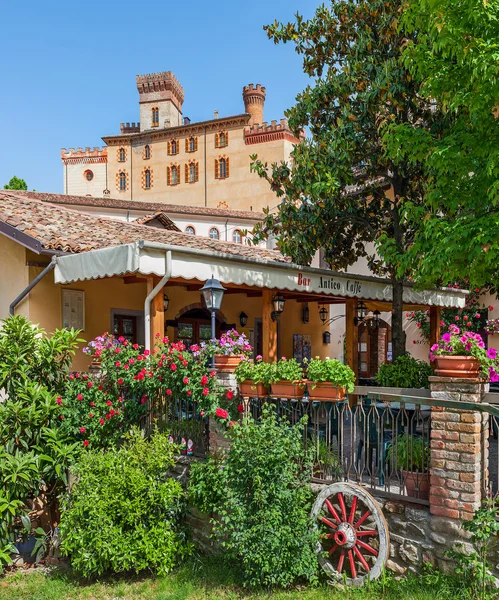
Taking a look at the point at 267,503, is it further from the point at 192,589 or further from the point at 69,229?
the point at 69,229

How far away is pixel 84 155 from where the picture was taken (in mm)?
57438

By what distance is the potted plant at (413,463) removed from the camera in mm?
5133

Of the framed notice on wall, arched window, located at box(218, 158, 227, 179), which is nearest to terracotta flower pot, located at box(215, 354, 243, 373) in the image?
the framed notice on wall

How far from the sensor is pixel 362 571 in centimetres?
525

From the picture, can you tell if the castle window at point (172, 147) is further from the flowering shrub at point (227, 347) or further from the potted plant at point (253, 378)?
the potted plant at point (253, 378)

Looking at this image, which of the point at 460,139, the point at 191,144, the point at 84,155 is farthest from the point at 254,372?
the point at 84,155

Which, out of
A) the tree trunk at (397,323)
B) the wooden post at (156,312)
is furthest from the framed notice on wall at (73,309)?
the tree trunk at (397,323)

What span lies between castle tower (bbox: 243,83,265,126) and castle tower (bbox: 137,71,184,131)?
1086 centimetres

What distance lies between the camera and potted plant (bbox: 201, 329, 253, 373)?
641cm

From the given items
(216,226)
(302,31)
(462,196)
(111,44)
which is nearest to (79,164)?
(216,226)

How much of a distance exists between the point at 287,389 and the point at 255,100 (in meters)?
49.9

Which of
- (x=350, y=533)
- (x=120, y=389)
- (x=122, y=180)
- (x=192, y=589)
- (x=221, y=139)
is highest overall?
(x=221, y=139)

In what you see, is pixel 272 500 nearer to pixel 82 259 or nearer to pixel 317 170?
pixel 82 259

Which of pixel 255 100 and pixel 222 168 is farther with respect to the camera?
pixel 255 100
